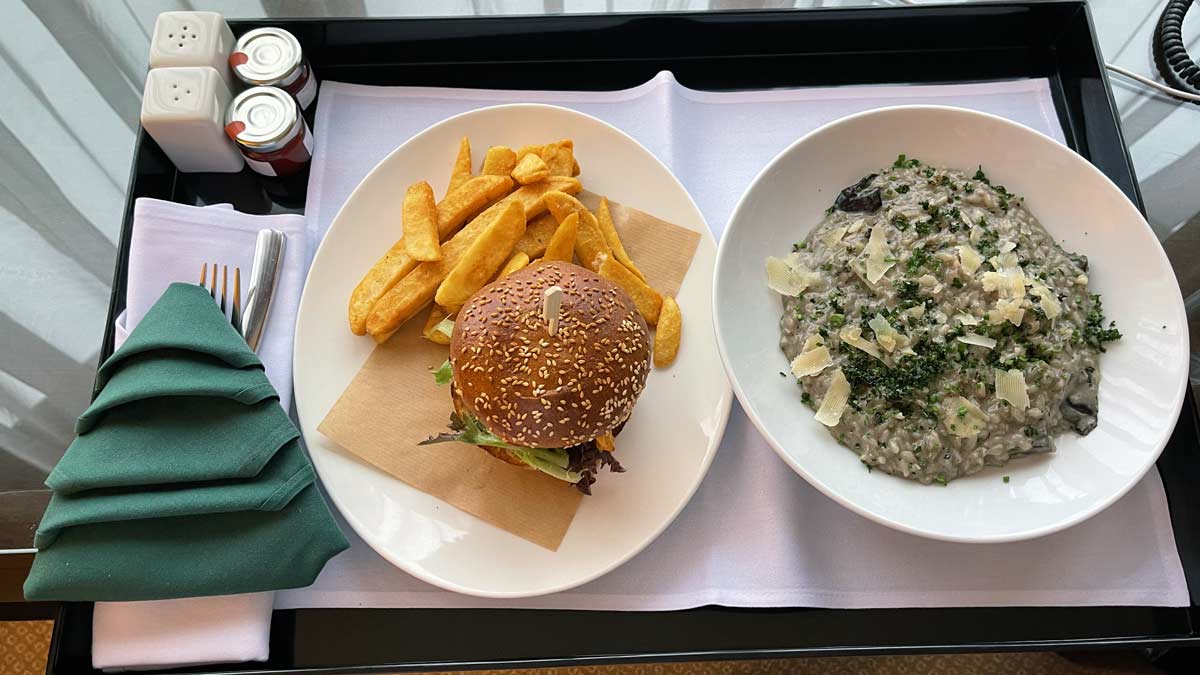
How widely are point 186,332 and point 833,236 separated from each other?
1573 mm

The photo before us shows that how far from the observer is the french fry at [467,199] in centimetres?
216

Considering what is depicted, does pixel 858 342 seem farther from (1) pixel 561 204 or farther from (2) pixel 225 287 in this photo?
(2) pixel 225 287

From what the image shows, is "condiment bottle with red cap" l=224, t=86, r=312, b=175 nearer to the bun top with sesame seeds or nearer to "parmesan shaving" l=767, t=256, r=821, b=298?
the bun top with sesame seeds

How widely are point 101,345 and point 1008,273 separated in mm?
2331

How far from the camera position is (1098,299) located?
204cm

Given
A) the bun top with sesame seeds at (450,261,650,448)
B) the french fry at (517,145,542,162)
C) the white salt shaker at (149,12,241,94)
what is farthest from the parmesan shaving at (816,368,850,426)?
the white salt shaker at (149,12,241,94)

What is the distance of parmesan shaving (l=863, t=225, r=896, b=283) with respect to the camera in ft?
6.41

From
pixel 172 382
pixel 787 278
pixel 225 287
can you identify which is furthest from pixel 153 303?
pixel 787 278

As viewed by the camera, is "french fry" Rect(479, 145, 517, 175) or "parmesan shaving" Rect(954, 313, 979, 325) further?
"french fry" Rect(479, 145, 517, 175)

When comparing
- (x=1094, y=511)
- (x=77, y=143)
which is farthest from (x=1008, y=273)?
(x=77, y=143)

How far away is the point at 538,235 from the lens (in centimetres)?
219

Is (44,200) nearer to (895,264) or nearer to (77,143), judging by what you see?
(77,143)

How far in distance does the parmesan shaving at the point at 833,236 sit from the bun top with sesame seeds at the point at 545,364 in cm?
57

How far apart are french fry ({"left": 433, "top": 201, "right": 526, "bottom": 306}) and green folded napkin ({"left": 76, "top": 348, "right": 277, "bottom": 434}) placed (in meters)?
0.49
